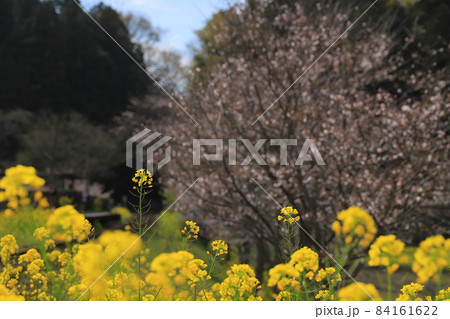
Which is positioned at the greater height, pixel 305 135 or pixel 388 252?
pixel 305 135

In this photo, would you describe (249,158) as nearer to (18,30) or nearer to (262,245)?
(262,245)

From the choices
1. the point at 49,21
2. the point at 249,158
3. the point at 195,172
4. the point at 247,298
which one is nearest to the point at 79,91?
the point at 49,21

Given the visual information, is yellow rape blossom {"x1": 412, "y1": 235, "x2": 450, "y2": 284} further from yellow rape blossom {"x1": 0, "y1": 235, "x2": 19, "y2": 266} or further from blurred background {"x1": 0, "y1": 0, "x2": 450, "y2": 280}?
blurred background {"x1": 0, "y1": 0, "x2": 450, "y2": 280}

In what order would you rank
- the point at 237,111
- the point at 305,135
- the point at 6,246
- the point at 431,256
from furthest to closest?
the point at 237,111, the point at 305,135, the point at 6,246, the point at 431,256

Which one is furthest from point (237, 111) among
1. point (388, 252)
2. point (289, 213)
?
point (388, 252)

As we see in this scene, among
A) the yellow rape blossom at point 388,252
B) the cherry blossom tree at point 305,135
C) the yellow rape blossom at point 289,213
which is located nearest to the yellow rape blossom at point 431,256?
the yellow rape blossom at point 388,252

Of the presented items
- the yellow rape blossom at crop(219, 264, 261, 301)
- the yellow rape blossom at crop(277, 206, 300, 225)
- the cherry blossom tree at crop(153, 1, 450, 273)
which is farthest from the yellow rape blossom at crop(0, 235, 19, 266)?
the cherry blossom tree at crop(153, 1, 450, 273)

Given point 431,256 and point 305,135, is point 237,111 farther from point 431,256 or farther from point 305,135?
point 431,256

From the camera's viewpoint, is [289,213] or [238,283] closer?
[238,283]

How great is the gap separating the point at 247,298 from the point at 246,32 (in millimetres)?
5007

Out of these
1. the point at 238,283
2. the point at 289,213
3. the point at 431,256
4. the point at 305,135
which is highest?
the point at 305,135

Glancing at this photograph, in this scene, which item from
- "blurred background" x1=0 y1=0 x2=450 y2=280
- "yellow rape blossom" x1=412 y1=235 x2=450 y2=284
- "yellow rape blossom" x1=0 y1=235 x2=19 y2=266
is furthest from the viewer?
"blurred background" x1=0 y1=0 x2=450 y2=280

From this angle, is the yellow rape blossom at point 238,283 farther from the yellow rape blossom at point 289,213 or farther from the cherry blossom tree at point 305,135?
the cherry blossom tree at point 305,135
